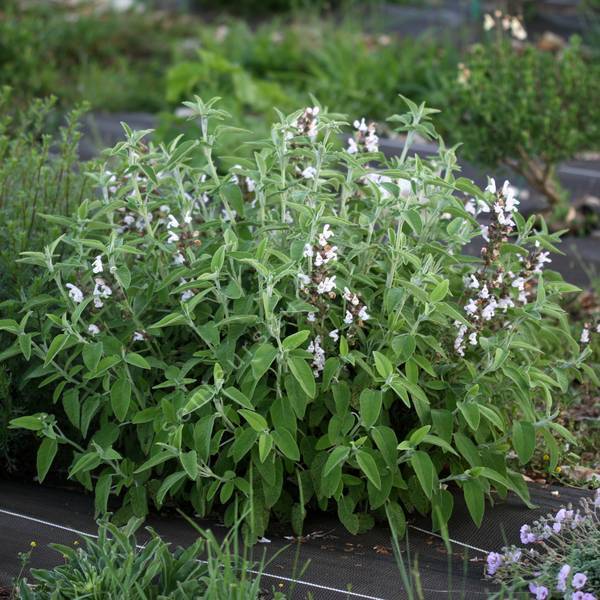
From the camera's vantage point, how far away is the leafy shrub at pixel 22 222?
3.49m

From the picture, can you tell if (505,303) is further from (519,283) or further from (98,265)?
(98,265)

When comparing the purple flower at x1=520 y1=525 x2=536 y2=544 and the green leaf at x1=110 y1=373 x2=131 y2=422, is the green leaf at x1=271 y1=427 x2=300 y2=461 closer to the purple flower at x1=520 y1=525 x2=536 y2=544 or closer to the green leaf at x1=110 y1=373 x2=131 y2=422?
the green leaf at x1=110 y1=373 x2=131 y2=422

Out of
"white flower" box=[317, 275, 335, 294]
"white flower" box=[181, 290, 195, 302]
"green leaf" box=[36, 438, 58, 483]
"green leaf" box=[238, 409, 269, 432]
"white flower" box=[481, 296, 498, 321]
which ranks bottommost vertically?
"green leaf" box=[36, 438, 58, 483]

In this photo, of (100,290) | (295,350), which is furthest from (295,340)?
(100,290)

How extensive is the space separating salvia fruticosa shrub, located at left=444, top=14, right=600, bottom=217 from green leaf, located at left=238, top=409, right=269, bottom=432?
3.15 meters

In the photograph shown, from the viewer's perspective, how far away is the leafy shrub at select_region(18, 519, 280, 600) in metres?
2.53

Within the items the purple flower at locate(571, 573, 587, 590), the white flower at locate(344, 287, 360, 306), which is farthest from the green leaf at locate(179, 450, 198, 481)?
the purple flower at locate(571, 573, 587, 590)

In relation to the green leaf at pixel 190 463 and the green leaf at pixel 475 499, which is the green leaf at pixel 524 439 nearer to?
the green leaf at pixel 475 499

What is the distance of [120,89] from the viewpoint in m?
8.66

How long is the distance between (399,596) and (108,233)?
1645mm

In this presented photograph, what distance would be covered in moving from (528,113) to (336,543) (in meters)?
3.39

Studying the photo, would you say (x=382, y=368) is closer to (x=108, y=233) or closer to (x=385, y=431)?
(x=385, y=431)

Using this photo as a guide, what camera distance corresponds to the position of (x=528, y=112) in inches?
233

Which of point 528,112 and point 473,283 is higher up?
point 473,283
